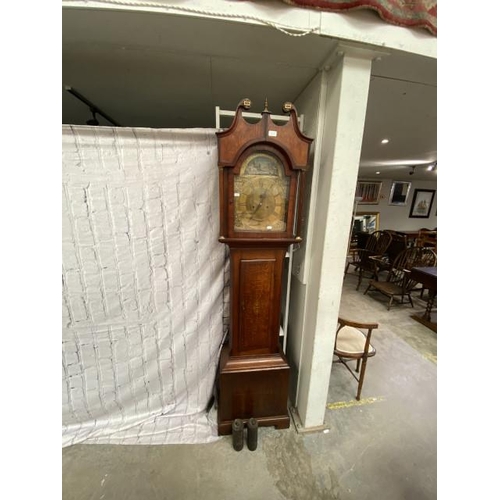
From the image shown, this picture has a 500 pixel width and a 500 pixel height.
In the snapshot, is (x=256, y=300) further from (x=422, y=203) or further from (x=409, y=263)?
(x=422, y=203)

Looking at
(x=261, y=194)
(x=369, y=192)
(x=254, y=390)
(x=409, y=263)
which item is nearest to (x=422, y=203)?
(x=369, y=192)

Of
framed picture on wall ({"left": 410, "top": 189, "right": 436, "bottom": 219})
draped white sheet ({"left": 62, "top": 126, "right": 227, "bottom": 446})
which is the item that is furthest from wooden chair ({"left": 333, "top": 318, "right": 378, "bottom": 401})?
framed picture on wall ({"left": 410, "top": 189, "right": 436, "bottom": 219})

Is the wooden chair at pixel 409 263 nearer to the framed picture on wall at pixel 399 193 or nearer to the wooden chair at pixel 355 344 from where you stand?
the wooden chair at pixel 355 344

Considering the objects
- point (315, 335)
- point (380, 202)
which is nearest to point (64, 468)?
point (315, 335)

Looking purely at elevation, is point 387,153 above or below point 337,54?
above

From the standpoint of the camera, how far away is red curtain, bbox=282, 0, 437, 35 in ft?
2.89

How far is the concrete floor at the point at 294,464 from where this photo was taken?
1141 millimetres

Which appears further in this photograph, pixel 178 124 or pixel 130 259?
pixel 178 124

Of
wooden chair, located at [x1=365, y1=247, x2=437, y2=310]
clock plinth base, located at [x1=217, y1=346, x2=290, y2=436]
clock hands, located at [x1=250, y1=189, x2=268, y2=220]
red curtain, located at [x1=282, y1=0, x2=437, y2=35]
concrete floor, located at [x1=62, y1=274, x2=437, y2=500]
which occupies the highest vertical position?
red curtain, located at [x1=282, y1=0, x2=437, y2=35]

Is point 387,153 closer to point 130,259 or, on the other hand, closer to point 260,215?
point 260,215

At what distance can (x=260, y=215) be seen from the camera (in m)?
1.15

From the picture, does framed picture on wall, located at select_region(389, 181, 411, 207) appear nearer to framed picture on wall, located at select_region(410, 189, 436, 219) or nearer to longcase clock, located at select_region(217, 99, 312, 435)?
framed picture on wall, located at select_region(410, 189, 436, 219)

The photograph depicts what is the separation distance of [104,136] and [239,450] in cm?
192

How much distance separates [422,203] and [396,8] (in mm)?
6997
